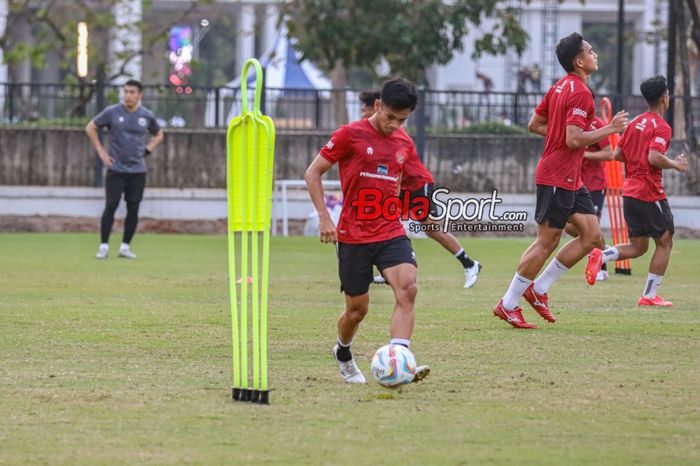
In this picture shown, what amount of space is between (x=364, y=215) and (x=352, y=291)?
44 cm

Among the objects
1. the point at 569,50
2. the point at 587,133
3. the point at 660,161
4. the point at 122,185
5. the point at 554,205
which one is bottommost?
the point at 122,185

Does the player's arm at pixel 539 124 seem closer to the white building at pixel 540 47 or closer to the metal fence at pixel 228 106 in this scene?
the metal fence at pixel 228 106

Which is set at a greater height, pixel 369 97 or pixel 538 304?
pixel 369 97

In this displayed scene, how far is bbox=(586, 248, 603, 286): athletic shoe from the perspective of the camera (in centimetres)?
1248

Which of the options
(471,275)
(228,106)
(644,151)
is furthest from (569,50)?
(228,106)

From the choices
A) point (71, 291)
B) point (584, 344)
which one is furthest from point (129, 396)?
point (71, 291)

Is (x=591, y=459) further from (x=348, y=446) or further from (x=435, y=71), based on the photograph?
(x=435, y=71)

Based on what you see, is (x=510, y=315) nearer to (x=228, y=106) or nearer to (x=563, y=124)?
(x=563, y=124)

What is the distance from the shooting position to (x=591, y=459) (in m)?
5.72

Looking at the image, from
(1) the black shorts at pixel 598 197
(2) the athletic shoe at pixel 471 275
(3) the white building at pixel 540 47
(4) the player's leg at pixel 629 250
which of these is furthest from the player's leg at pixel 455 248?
(3) the white building at pixel 540 47

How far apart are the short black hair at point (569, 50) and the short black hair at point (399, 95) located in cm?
287

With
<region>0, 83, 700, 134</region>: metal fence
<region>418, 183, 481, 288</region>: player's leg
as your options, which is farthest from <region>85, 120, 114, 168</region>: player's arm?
<region>0, 83, 700, 134</region>: metal fence

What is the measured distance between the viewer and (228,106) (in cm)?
2519

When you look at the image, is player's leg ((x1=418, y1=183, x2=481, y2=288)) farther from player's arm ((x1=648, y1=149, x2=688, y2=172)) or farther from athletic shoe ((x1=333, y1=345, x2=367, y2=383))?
athletic shoe ((x1=333, y1=345, x2=367, y2=383))
